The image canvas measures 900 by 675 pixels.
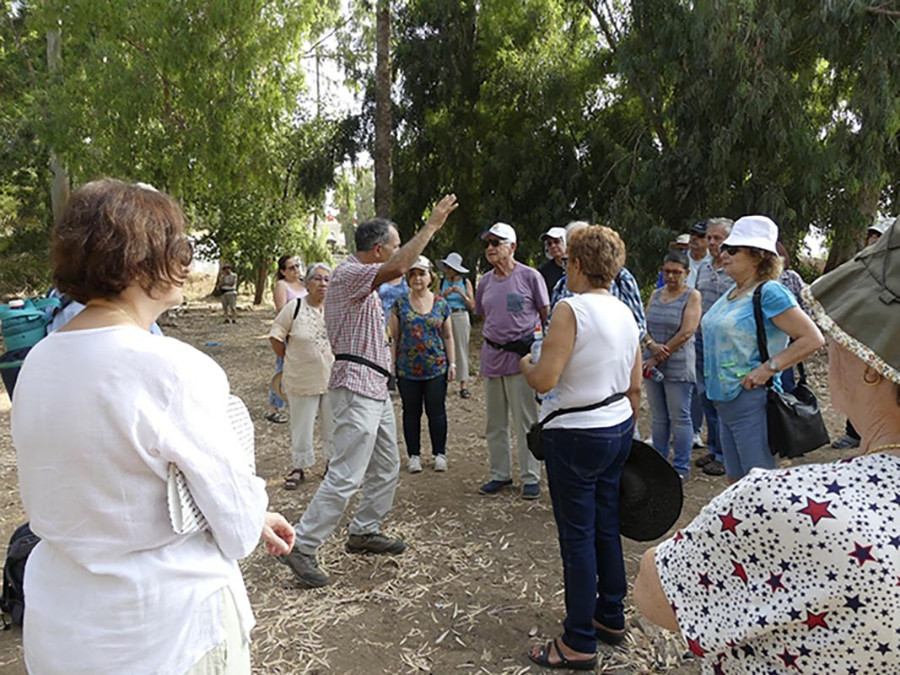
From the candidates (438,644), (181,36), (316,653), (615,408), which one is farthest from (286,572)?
(181,36)

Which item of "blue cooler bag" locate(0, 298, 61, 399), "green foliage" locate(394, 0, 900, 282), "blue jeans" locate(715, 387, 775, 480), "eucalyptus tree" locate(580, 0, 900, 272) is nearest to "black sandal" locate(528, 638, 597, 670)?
"blue jeans" locate(715, 387, 775, 480)

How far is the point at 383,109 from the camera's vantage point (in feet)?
38.0

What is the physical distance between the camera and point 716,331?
3.55m

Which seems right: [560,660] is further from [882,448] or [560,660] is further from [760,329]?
[882,448]

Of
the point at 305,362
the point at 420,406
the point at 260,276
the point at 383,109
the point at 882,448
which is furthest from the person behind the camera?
the point at 260,276

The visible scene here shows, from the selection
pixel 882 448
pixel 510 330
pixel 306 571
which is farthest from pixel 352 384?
pixel 882 448

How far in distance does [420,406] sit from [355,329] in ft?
7.01

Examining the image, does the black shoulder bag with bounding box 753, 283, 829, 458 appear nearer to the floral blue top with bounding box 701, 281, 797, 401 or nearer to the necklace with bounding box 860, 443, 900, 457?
the floral blue top with bounding box 701, 281, 797, 401

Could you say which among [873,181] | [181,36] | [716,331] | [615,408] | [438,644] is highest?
[181,36]

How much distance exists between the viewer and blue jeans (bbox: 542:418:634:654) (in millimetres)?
2857

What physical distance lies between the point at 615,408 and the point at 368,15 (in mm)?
14612

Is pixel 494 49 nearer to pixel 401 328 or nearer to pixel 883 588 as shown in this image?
pixel 401 328

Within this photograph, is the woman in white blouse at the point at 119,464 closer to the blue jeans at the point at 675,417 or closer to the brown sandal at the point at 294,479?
the brown sandal at the point at 294,479

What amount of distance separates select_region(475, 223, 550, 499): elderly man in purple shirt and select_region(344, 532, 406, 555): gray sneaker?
1.24 meters
